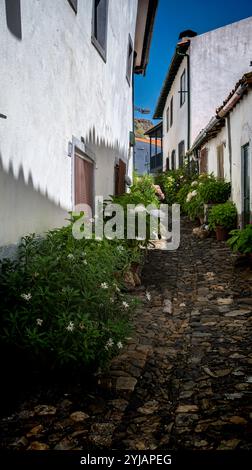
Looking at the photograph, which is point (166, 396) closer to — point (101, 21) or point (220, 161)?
point (101, 21)

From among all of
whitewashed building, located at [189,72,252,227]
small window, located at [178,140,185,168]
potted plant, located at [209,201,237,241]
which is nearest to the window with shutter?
whitewashed building, located at [189,72,252,227]

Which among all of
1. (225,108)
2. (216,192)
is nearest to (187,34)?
(225,108)

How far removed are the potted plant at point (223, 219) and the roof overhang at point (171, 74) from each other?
351 inches

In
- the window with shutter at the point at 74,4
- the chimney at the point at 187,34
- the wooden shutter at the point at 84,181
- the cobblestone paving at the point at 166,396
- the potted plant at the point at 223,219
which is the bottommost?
the cobblestone paving at the point at 166,396

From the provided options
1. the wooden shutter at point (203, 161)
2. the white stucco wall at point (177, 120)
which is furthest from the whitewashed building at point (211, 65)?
the wooden shutter at point (203, 161)

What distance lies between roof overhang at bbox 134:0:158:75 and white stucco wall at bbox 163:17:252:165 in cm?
261

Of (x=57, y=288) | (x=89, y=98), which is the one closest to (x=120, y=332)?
Result: (x=57, y=288)

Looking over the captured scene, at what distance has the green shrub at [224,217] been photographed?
368 inches

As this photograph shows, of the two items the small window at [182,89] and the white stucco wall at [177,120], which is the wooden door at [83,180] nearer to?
the white stucco wall at [177,120]

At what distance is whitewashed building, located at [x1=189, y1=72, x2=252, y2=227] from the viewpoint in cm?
802

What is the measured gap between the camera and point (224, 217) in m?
9.33

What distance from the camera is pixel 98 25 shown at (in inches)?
269

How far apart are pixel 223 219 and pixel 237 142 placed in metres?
1.82

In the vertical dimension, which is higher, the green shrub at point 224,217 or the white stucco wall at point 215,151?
the white stucco wall at point 215,151
